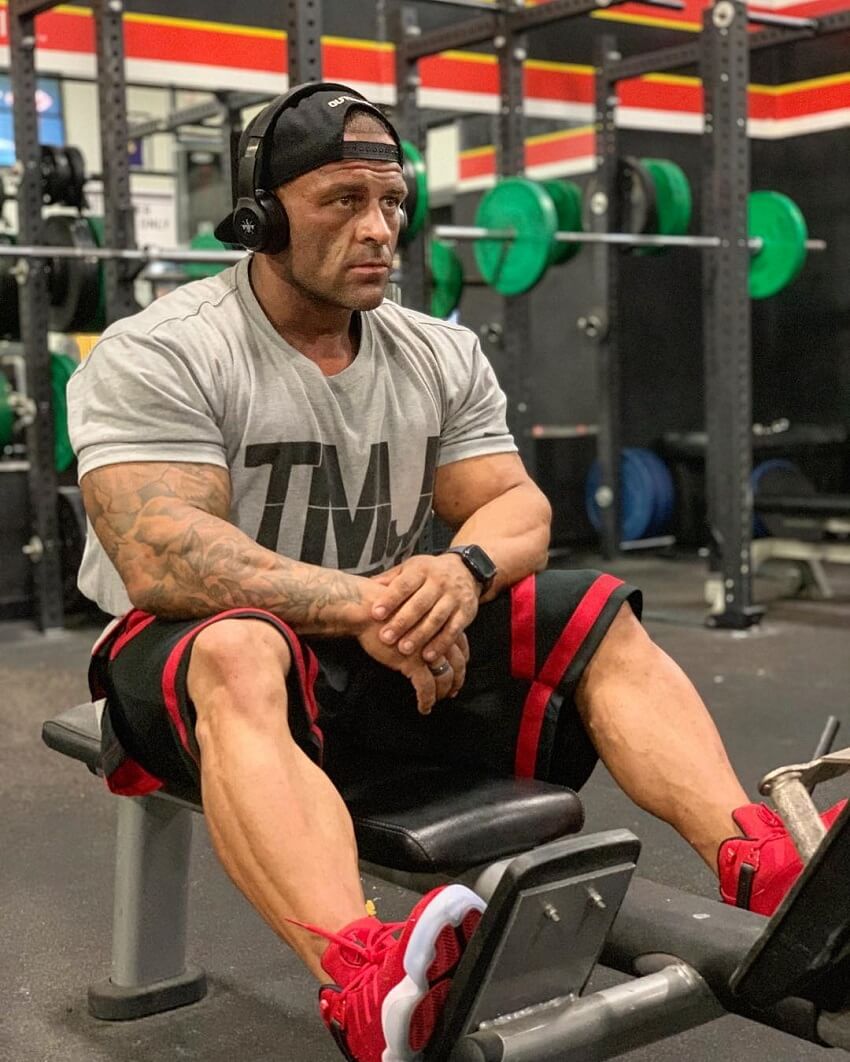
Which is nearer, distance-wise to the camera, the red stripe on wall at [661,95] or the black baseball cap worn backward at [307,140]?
the black baseball cap worn backward at [307,140]

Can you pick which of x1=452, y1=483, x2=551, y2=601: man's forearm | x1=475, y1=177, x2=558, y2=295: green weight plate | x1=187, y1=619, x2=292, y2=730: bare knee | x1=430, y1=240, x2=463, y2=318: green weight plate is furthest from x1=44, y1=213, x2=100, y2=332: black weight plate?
x1=187, y1=619, x2=292, y2=730: bare knee

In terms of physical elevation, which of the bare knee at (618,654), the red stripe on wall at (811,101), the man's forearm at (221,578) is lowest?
the bare knee at (618,654)

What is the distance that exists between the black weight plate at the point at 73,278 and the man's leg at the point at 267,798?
10.9ft

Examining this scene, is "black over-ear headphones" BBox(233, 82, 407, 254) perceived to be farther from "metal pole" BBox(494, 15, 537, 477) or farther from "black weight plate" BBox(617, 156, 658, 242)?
"black weight plate" BBox(617, 156, 658, 242)

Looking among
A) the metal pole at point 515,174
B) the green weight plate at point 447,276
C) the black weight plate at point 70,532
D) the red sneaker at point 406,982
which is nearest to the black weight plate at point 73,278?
the black weight plate at point 70,532

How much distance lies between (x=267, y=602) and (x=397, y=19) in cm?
427

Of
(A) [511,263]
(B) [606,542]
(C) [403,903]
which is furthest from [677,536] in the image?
(C) [403,903]

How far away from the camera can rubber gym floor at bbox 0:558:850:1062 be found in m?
1.75

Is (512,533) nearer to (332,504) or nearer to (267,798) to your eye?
(332,504)

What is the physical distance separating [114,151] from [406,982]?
3.73m

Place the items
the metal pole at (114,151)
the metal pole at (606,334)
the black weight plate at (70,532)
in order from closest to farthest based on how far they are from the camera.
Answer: the metal pole at (114,151)
the black weight plate at (70,532)
the metal pole at (606,334)

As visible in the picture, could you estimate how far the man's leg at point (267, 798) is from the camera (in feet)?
4.22

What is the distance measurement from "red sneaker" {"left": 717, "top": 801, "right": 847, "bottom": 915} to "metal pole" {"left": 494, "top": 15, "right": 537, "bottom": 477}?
3.93m

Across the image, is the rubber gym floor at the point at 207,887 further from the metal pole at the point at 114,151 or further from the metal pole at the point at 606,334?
the metal pole at the point at 606,334
